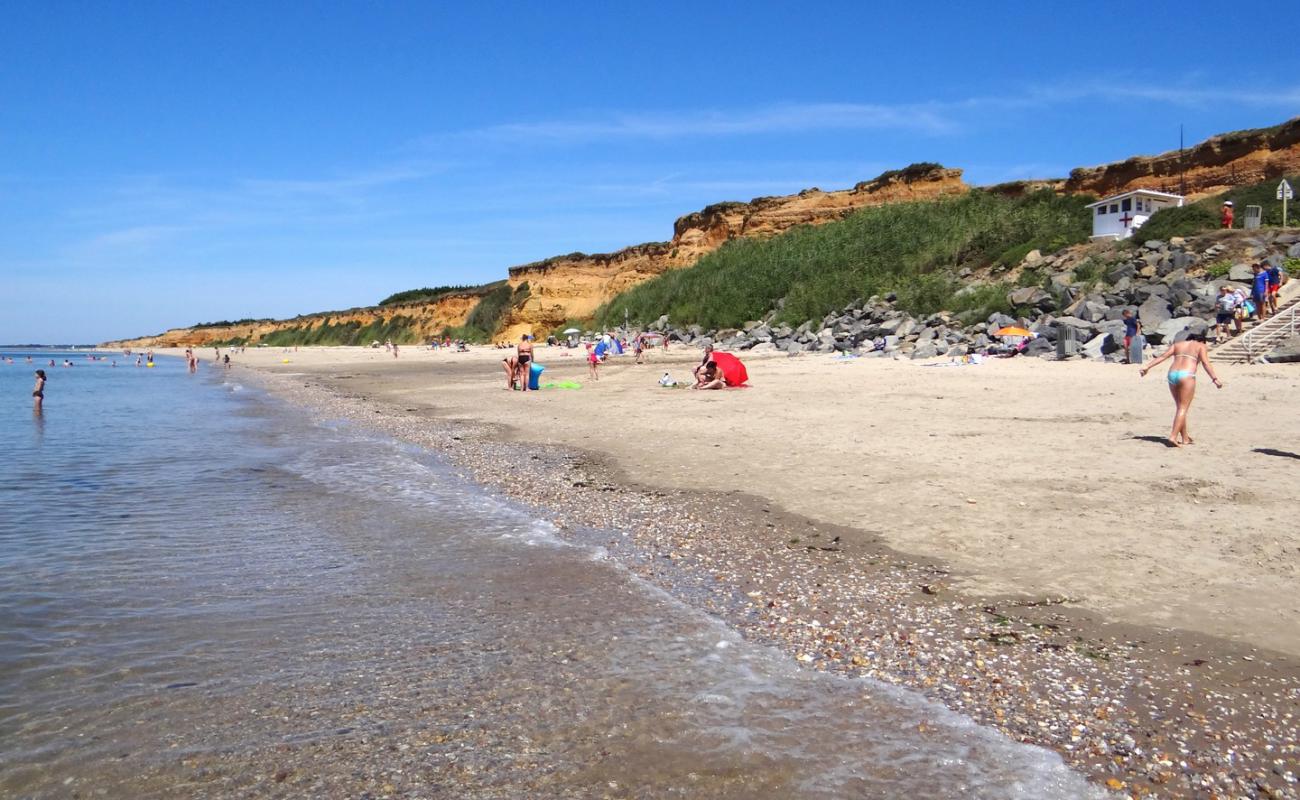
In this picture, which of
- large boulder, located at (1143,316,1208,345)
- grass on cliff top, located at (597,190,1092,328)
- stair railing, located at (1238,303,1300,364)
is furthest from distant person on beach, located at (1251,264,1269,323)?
grass on cliff top, located at (597,190,1092,328)

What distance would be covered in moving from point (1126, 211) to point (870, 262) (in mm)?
10116

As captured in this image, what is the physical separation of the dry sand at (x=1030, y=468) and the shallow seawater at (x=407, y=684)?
1.88 meters

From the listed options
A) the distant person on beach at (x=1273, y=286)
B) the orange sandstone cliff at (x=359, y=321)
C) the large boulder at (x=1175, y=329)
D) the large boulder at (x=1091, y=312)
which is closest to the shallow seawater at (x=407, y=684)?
the large boulder at (x=1175, y=329)

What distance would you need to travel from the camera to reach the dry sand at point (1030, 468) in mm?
4938

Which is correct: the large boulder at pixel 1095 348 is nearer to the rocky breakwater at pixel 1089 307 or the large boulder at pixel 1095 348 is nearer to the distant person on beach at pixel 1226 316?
the rocky breakwater at pixel 1089 307

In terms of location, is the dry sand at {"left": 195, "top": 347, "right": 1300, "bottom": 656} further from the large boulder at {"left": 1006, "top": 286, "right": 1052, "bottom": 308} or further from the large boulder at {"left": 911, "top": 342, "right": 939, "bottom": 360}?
the large boulder at {"left": 1006, "top": 286, "right": 1052, "bottom": 308}

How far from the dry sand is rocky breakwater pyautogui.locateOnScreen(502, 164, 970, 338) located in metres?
35.0

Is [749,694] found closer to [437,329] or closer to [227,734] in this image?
[227,734]

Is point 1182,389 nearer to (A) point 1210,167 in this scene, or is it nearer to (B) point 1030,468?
(B) point 1030,468

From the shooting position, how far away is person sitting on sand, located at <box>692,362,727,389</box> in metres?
17.8

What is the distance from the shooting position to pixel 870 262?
37062 millimetres

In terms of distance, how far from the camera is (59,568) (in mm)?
5883

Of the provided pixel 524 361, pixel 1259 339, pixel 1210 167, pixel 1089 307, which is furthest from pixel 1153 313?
pixel 1210 167

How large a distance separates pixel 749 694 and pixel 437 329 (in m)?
74.4
